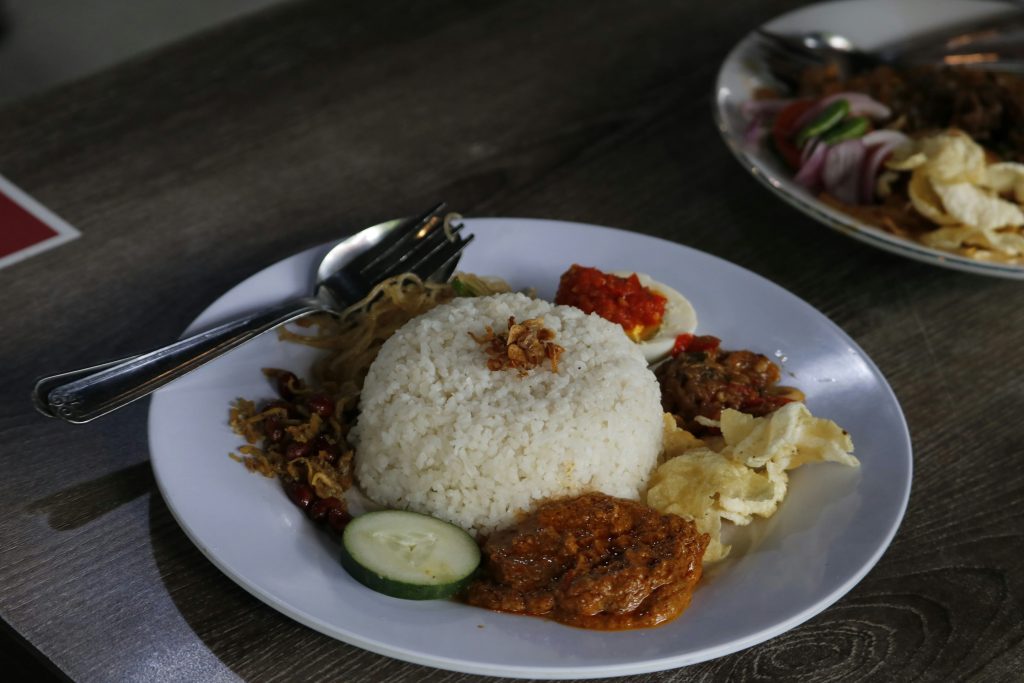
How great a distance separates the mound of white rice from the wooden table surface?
0.34 metres

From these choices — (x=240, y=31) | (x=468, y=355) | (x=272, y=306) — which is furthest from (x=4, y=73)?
(x=468, y=355)

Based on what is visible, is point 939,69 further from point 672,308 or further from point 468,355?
point 468,355

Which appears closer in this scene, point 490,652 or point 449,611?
point 490,652

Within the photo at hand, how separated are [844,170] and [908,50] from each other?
100 cm

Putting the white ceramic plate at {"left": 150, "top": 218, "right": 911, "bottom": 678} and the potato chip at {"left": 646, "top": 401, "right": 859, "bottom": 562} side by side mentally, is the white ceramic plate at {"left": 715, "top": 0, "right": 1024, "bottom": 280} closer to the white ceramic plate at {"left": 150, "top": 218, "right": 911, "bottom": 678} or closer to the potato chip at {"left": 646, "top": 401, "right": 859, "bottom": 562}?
the white ceramic plate at {"left": 150, "top": 218, "right": 911, "bottom": 678}

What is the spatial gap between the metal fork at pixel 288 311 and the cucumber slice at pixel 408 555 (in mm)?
466

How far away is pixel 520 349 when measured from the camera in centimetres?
196

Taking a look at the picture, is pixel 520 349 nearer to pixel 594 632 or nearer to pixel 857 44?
pixel 594 632

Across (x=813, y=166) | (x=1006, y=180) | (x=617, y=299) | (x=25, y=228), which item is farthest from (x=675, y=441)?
(x=25, y=228)

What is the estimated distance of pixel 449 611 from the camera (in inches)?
61.7

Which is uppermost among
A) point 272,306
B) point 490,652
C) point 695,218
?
point 272,306

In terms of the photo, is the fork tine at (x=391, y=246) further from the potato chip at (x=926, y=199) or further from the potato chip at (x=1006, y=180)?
the potato chip at (x=1006, y=180)

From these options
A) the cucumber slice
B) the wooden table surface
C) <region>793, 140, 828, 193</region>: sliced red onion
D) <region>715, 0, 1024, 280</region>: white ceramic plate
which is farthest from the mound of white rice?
<region>793, 140, 828, 193</region>: sliced red onion

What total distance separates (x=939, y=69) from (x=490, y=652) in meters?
2.62
